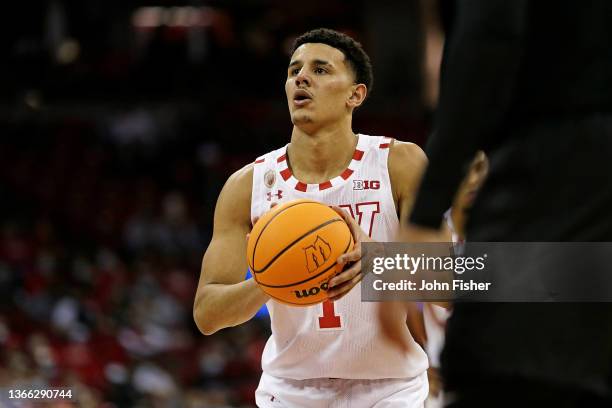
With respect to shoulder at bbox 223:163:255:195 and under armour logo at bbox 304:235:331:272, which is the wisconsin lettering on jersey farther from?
under armour logo at bbox 304:235:331:272

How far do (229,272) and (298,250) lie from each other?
0.82 m

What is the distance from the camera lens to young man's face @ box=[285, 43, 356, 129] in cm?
439

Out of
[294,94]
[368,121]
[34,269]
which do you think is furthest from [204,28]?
[294,94]

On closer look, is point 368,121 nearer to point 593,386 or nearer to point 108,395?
point 108,395

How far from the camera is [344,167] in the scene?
14.6 ft

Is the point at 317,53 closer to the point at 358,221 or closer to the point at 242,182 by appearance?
the point at 242,182

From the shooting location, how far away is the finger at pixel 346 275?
338cm

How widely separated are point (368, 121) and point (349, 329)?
Result: 14.9 m

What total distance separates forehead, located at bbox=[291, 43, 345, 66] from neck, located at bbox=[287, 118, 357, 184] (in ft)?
1.00

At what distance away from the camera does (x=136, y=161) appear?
1872cm

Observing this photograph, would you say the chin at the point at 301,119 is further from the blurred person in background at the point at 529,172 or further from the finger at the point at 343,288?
the blurred person in background at the point at 529,172

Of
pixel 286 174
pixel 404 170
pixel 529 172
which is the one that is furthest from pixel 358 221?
pixel 529 172

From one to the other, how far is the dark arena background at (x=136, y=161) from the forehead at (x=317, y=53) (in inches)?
269

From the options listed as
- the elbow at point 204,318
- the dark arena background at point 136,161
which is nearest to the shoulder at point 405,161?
the elbow at point 204,318
